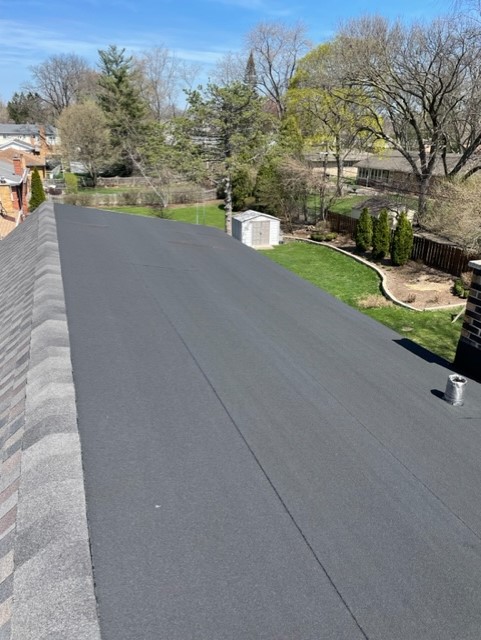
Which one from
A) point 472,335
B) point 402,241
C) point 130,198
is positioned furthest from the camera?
point 130,198

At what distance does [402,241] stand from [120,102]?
3451 centimetres

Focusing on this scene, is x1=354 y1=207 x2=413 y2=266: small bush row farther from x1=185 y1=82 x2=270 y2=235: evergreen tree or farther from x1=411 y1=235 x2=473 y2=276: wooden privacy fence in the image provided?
x1=185 y1=82 x2=270 y2=235: evergreen tree

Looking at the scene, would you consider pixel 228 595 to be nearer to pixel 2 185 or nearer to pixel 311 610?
pixel 311 610

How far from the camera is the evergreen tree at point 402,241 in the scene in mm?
19547

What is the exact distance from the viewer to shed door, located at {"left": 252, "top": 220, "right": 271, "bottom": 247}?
81.6 ft

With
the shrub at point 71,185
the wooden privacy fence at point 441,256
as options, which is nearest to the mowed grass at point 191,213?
Result: the shrub at point 71,185

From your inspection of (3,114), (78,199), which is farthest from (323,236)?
(3,114)

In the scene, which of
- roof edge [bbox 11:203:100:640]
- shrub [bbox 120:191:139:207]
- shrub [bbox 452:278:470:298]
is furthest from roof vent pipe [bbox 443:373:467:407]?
shrub [bbox 120:191:139:207]

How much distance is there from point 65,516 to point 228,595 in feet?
2.46

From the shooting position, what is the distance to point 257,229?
24.9 metres

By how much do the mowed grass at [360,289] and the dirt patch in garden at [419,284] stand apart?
71 centimetres

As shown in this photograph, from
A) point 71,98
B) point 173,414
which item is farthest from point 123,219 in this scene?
point 71,98

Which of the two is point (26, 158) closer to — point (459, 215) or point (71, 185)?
point (71, 185)

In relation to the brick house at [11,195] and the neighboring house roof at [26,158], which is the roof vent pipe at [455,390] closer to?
the brick house at [11,195]
